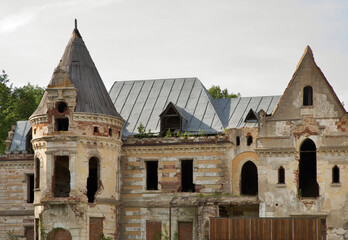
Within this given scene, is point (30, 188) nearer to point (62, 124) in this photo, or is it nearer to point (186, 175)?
point (62, 124)

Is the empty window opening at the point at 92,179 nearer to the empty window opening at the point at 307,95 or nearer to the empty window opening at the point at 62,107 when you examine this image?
the empty window opening at the point at 62,107

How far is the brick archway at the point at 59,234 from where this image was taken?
48656 millimetres

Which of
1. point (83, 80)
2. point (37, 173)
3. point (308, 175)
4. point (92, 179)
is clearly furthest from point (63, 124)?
point (308, 175)

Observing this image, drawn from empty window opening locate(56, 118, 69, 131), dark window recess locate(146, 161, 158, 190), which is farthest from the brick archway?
dark window recess locate(146, 161, 158, 190)

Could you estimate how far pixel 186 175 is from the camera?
52938 millimetres

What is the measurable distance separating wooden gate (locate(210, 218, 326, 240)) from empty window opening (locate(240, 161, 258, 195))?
5898mm

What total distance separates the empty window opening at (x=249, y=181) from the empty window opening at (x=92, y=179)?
9.10 meters

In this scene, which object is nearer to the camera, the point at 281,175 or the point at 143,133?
the point at 281,175

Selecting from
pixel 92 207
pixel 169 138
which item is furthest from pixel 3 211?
pixel 169 138

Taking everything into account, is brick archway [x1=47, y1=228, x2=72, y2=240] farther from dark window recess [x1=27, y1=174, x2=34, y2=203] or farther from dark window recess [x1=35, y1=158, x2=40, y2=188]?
dark window recess [x1=27, y1=174, x2=34, y2=203]

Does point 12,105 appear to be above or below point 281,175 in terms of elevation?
Result: above

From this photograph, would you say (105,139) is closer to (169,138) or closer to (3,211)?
(169,138)

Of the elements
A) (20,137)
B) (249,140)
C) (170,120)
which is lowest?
(249,140)

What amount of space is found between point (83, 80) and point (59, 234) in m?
9.51
